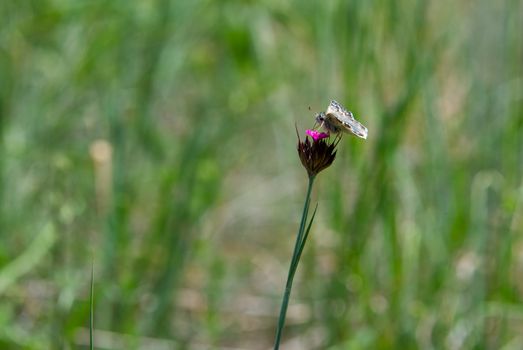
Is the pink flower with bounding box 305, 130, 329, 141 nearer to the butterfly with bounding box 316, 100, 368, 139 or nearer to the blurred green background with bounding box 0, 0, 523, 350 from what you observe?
the butterfly with bounding box 316, 100, 368, 139

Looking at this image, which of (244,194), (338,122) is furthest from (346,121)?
(244,194)

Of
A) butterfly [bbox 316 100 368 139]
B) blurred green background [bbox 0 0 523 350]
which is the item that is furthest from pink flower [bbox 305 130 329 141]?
blurred green background [bbox 0 0 523 350]

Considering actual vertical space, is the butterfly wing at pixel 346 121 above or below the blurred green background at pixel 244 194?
below

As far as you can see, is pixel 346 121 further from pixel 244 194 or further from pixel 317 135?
pixel 244 194

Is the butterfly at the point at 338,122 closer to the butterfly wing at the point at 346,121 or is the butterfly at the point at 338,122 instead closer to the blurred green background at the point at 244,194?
the butterfly wing at the point at 346,121

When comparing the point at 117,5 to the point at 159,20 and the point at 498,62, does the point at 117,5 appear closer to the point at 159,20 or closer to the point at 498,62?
the point at 159,20

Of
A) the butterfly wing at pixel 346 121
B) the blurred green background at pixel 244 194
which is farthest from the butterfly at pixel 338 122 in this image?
the blurred green background at pixel 244 194
